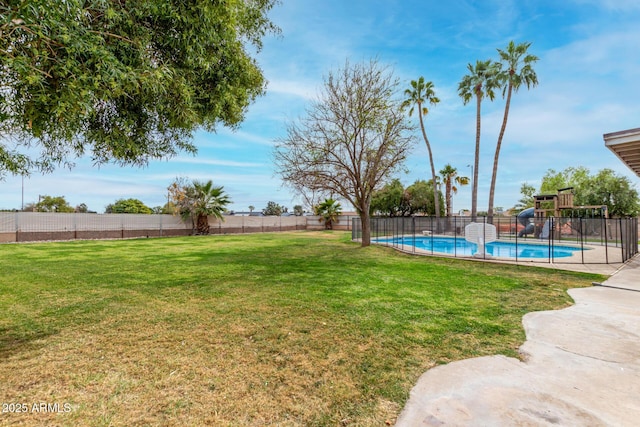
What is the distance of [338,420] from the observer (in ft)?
6.64

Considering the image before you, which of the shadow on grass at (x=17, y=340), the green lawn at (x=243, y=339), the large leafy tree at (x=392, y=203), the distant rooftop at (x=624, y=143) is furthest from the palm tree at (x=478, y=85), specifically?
the shadow on grass at (x=17, y=340)

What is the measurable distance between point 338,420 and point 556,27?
39.8ft

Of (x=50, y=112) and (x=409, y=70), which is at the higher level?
(x=409, y=70)

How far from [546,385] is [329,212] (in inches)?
1076

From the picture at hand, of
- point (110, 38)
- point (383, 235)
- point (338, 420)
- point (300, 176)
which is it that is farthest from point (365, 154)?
point (338, 420)

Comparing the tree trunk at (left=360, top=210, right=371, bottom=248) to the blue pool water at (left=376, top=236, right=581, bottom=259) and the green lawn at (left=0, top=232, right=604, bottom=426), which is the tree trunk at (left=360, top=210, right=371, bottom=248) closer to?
the blue pool water at (left=376, top=236, right=581, bottom=259)

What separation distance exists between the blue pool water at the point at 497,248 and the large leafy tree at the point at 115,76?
9554 millimetres

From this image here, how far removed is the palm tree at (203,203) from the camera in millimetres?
22125

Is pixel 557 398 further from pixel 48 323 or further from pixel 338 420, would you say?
pixel 48 323

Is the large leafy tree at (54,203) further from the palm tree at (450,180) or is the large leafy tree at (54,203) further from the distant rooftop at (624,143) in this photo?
the distant rooftop at (624,143)

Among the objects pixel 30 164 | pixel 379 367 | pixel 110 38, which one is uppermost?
pixel 110 38

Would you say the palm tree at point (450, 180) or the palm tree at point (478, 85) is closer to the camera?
the palm tree at point (478, 85)

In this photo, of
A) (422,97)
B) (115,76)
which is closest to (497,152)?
(422,97)

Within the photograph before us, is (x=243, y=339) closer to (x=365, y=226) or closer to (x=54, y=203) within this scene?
(x=365, y=226)
